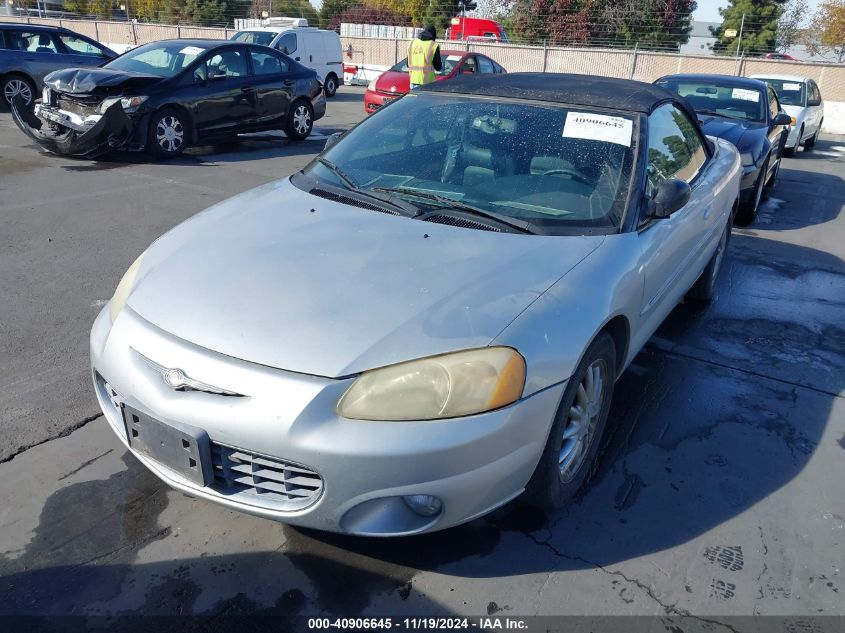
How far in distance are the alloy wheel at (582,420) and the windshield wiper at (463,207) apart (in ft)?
2.06

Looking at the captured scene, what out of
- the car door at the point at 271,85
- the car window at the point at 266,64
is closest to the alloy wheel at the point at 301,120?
the car door at the point at 271,85

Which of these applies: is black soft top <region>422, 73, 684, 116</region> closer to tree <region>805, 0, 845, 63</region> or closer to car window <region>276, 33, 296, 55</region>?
car window <region>276, 33, 296, 55</region>

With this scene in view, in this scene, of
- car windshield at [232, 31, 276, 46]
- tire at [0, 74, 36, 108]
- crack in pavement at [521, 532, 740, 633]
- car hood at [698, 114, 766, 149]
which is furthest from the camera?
car windshield at [232, 31, 276, 46]

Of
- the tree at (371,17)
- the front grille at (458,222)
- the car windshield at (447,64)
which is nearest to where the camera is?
the front grille at (458,222)

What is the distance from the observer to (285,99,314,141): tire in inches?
426

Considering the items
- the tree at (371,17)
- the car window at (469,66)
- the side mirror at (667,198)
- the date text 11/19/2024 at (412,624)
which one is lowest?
the date text 11/19/2024 at (412,624)

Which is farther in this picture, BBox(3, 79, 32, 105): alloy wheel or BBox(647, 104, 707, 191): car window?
BBox(3, 79, 32, 105): alloy wheel

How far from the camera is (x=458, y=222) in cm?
287

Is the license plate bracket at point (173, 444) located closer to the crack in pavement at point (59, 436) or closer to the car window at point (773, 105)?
the crack in pavement at point (59, 436)

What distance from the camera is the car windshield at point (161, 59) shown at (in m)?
9.27

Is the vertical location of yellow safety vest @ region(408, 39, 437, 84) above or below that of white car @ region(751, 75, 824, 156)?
above

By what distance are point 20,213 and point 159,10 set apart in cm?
4269

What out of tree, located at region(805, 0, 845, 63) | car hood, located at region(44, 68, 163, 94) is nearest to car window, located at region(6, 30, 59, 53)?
car hood, located at region(44, 68, 163, 94)

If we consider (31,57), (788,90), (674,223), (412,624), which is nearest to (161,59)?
(31,57)
